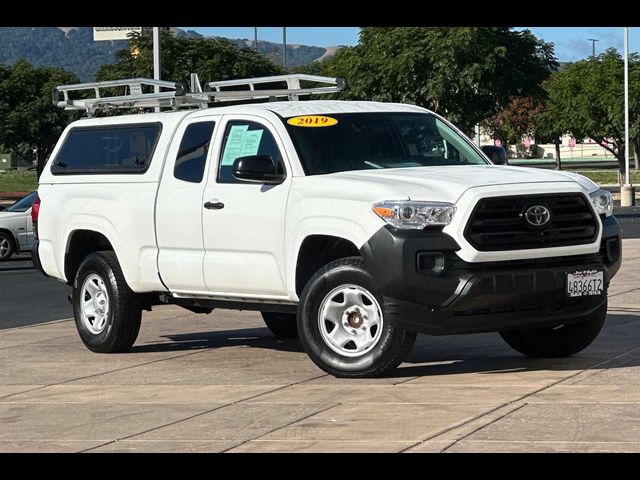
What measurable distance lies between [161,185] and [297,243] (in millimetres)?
1644

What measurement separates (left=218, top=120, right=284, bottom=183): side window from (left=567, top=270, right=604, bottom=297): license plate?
2.36 meters

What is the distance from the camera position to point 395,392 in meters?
9.09

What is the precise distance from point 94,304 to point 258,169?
2.43 m

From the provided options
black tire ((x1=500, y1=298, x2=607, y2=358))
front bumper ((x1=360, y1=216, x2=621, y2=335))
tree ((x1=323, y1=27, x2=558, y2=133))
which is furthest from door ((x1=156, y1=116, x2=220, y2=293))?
tree ((x1=323, y1=27, x2=558, y2=133))

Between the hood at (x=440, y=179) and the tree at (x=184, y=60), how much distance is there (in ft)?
106

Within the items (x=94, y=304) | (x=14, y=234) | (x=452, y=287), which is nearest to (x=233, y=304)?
(x=94, y=304)

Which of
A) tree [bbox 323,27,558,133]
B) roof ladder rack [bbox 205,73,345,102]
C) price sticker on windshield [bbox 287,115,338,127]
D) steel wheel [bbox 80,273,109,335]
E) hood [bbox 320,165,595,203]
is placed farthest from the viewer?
tree [bbox 323,27,558,133]

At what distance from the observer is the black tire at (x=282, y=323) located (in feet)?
41.0

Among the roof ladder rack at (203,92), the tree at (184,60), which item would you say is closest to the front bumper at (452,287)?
the roof ladder rack at (203,92)

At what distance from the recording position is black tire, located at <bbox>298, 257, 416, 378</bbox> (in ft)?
31.3

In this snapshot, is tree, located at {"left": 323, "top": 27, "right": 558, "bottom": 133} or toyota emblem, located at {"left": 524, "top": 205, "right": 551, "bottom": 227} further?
tree, located at {"left": 323, "top": 27, "right": 558, "bottom": 133}

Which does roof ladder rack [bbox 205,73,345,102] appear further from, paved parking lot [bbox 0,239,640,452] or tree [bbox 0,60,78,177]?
tree [bbox 0,60,78,177]

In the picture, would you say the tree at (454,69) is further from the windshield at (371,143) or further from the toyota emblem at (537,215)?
the toyota emblem at (537,215)
